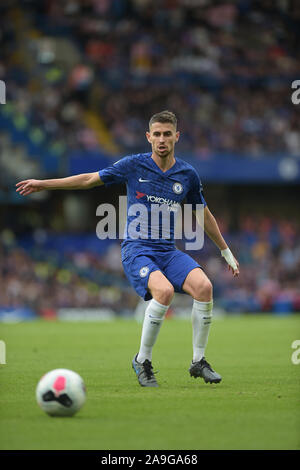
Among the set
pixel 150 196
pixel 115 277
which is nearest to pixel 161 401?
pixel 150 196

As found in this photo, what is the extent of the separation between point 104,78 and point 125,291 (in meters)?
8.77

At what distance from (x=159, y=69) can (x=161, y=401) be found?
2643 centimetres

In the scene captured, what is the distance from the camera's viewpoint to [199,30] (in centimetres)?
3531

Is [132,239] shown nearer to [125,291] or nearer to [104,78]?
[125,291]

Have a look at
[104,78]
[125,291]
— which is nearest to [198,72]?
[104,78]

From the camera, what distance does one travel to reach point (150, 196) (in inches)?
356

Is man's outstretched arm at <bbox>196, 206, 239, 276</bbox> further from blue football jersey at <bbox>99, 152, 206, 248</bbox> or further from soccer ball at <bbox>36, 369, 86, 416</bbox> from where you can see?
soccer ball at <bbox>36, 369, 86, 416</bbox>

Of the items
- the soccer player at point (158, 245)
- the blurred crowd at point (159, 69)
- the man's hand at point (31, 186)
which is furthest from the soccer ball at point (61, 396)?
the blurred crowd at point (159, 69)

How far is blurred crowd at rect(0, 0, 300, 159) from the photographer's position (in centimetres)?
3072

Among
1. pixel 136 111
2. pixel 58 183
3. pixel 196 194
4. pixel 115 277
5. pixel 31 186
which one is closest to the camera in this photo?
pixel 31 186

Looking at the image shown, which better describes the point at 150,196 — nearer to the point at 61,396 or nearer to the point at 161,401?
the point at 161,401

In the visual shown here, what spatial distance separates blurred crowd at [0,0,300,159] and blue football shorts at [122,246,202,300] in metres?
20.6

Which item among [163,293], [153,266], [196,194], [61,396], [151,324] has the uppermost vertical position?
[196,194]

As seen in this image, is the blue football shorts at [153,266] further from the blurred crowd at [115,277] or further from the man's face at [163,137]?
the blurred crowd at [115,277]
